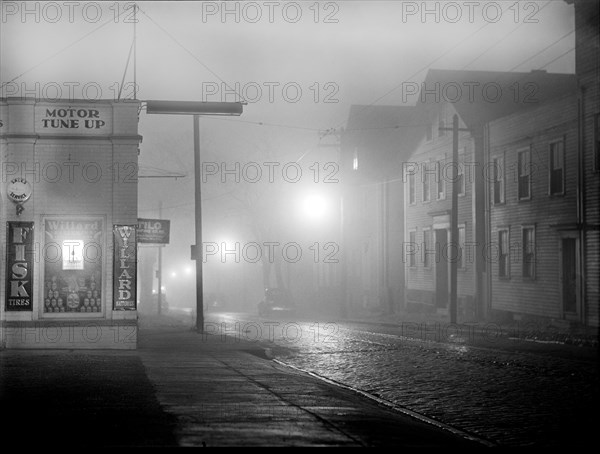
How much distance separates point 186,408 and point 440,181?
109 ft

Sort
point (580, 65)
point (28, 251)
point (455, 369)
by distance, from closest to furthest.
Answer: point (455, 369) < point (28, 251) < point (580, 65)

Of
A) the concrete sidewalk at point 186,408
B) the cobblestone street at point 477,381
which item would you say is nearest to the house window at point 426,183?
the cobblestone street at point 477,381

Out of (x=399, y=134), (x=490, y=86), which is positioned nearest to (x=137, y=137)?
(x=490, y=86)

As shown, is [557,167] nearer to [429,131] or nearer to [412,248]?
[429,131]

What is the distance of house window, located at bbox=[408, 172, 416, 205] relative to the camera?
4735cm

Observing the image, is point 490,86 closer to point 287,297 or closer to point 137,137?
point 287,297

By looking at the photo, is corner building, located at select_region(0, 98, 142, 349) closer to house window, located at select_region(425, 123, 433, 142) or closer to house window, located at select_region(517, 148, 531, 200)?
house window, located at select_region(517, 148, 531, 200)

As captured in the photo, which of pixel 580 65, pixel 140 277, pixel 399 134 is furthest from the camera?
pixel 140 277

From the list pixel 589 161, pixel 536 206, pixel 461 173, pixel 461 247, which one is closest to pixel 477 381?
pixel 589 161

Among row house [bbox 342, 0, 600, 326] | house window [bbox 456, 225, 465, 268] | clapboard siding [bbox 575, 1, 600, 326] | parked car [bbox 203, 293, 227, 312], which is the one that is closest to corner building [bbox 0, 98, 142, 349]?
clapboard siding [bbox 575, 1, 600, 326]

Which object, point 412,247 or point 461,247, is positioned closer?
point 461,247

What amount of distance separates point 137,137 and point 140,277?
172 ft

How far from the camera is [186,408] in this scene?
448 inches

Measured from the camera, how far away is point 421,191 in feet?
151
